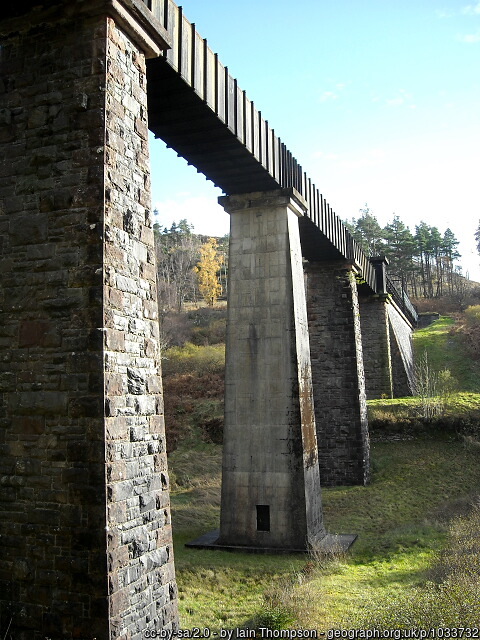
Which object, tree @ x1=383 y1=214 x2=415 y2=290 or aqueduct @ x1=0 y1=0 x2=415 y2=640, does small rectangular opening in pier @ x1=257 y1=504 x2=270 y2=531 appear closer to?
aqueduct @ x1=0 y1=0 x2=415 y2=640

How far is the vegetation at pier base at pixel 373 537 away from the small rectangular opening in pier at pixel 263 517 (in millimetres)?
651

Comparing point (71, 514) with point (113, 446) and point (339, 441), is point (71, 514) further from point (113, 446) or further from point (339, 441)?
point (339, 441)

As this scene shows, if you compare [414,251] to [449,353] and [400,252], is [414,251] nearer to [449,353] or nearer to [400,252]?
[400,252]

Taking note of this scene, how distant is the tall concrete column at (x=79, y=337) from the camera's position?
18.4 feet

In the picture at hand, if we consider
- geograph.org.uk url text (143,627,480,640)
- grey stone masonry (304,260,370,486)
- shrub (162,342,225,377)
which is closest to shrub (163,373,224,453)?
shrub (162,342,225,377)

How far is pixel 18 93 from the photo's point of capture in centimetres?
678

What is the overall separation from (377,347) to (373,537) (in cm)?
1357

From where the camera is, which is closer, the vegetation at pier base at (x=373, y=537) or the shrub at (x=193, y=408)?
the vegetation at pier base at (x=373, y=537)

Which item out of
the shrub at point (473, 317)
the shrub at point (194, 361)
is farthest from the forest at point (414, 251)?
the shrub at point (194, 361)

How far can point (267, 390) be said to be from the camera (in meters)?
12.4

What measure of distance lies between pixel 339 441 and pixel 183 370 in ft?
46.6

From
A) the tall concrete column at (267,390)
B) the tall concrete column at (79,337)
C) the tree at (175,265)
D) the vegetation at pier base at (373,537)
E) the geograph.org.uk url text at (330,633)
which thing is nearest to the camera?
the tall concrete column at (79,337)

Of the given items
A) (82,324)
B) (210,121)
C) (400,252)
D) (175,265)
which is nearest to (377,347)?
(210,121)

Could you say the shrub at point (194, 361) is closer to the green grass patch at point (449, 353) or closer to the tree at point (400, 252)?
the green grass patch at point (449, 353)
